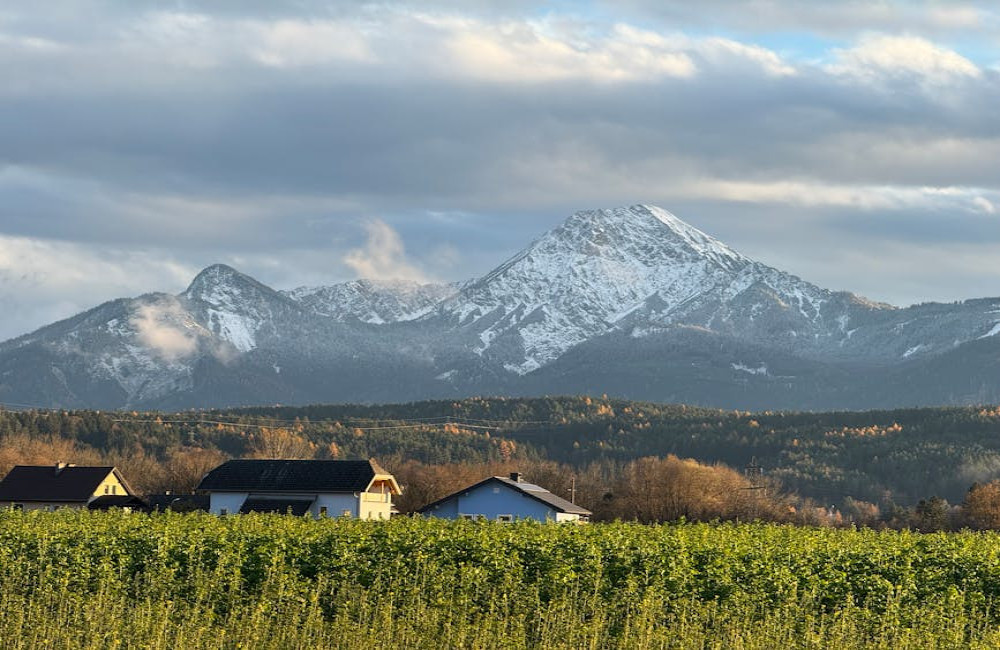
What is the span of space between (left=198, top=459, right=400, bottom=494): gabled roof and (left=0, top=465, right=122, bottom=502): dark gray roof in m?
14.4

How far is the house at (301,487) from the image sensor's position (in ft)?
369

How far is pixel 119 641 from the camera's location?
31.5 metres

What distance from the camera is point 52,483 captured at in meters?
126

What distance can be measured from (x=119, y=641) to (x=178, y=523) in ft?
73.6

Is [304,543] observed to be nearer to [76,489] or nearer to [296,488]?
[296,488]

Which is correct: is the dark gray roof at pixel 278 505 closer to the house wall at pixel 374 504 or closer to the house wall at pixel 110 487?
the house wall at pixel 374 504

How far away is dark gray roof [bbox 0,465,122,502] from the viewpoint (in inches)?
4867

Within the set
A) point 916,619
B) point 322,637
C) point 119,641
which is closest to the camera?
point 119,641

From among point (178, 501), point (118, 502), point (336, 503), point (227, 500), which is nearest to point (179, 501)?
point (178, 501)

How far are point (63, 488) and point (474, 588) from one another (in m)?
90.2

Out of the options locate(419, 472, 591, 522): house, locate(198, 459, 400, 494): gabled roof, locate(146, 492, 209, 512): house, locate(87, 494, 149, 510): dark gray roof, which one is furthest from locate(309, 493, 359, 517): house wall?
locate(87, 494, 149, 510): dark gray roof

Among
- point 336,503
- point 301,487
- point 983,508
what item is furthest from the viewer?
point 983,508

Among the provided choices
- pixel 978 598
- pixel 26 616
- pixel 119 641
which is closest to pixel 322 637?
pixel 119 641

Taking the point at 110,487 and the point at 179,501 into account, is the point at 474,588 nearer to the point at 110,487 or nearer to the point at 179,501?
the point at 179,501
